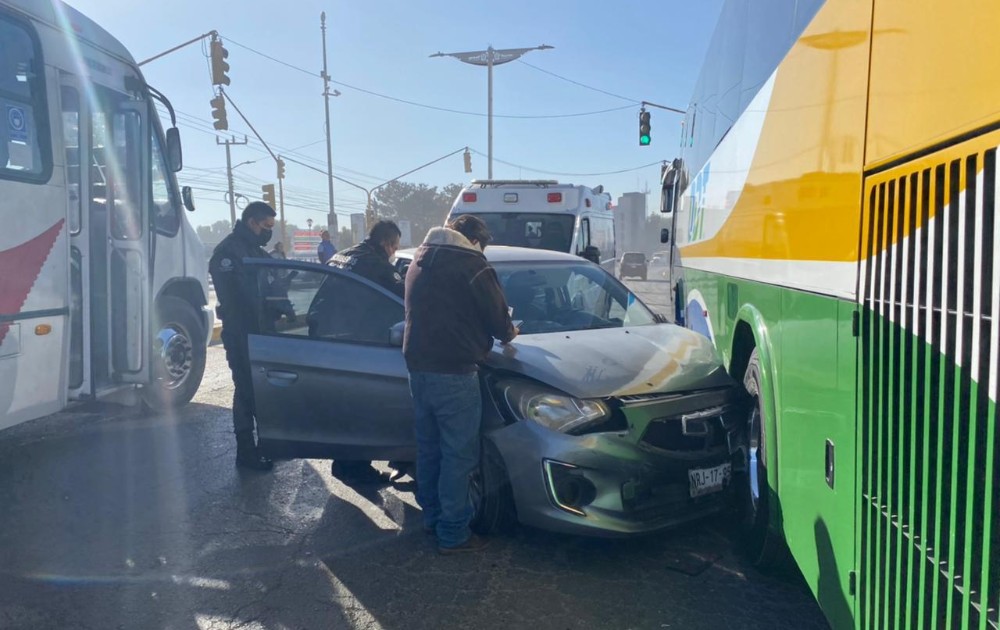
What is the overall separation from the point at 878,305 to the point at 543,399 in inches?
82.2

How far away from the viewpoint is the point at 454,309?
13.4 ft

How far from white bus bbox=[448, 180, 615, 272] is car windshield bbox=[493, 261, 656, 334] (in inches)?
278

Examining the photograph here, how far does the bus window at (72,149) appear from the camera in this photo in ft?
19.2

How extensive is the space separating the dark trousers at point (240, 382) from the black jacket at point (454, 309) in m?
2.06

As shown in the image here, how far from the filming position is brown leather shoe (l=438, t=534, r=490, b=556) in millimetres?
4219

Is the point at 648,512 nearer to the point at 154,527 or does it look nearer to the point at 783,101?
the point at 783,101

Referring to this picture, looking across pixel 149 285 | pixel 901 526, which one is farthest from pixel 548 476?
pixel 149 285

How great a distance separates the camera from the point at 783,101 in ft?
11.3

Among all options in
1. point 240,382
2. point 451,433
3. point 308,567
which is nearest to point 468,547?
point 451,433

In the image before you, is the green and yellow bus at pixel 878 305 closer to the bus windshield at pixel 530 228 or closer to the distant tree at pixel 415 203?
the bus windshield at pixel 530 228

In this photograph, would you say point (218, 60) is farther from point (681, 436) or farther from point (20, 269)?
point (681, 436)

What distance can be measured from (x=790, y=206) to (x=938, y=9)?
1330 millimetres

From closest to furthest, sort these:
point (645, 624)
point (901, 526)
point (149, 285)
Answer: point (901, 526) → point (645, 624) → point (149, 285)

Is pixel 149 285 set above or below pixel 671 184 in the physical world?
below
